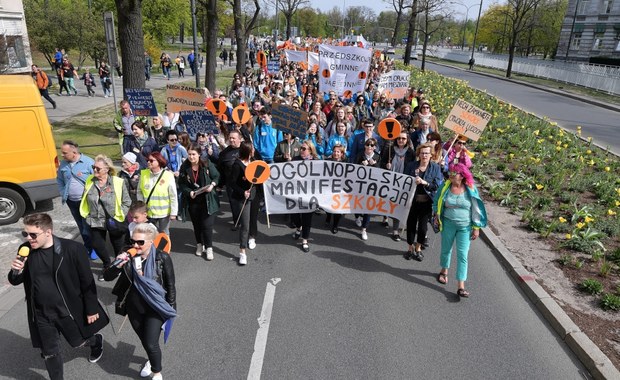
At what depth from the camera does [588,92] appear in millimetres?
29719

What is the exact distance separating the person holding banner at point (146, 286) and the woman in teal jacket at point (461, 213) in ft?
11.4

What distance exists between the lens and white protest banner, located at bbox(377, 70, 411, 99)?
12.3 meters

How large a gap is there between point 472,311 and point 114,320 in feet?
14.1

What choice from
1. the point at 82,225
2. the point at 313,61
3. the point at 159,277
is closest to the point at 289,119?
the point at 82,225

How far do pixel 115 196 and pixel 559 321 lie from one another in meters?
5.61

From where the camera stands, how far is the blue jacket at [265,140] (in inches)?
332

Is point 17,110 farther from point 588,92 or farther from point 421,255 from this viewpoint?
point 588,92

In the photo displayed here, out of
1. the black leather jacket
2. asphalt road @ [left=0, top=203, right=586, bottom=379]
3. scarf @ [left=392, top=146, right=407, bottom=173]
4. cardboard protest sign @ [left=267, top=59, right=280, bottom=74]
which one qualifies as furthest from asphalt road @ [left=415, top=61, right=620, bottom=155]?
the black leather jacket

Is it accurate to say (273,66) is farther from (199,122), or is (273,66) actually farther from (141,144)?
(141,144)

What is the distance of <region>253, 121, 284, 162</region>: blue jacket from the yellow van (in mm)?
3556

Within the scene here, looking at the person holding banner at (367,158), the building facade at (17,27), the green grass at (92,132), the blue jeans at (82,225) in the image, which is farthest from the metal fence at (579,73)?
the building facade at (17,27)

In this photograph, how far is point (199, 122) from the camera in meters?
7.98

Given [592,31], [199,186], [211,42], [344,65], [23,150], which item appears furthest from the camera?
[592,31]

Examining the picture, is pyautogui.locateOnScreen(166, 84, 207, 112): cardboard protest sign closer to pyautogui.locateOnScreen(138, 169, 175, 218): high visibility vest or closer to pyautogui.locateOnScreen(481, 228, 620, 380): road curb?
pyautogui.locateOnScreen(138, 169, 175, 218): high visibility vest
